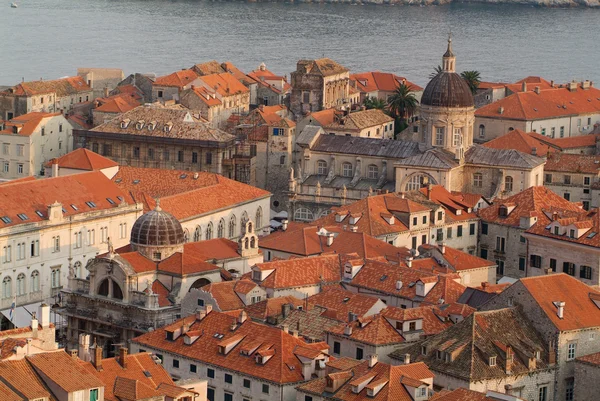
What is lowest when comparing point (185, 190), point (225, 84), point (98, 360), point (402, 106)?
point (185, 190)

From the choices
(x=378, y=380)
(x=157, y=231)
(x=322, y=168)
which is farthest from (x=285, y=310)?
(x=322, y=168)

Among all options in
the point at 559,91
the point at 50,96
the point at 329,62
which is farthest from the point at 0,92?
the point at 559,91

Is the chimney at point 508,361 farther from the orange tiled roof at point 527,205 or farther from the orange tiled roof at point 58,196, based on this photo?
the orange tiled roof at point 58,196

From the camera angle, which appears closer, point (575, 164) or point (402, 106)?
point (575, 164)

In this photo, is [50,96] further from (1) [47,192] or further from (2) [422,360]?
(2) [422,360]

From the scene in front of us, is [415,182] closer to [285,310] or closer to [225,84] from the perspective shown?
[285,310]

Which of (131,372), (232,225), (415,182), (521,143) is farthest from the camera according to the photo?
(521,143)

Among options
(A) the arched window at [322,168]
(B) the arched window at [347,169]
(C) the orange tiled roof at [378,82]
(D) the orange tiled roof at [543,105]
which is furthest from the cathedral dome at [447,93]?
(C) the orange tiled roof at [378,82]
